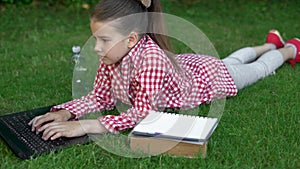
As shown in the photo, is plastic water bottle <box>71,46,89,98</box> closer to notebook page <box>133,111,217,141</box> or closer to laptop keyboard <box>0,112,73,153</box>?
laptop keyboard <box>0,112,73,153</box>

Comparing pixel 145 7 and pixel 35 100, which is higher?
pixel 145 7

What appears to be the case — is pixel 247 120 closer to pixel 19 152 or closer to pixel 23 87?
pixel 19 152

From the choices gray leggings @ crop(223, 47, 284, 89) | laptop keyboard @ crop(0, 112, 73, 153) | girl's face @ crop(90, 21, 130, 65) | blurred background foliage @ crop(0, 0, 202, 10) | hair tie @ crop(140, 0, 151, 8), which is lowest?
laptop keyboard @ crop(0, 112, 73, 153)

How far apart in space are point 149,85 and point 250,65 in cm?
124

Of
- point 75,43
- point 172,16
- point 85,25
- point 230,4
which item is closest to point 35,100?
point 75,43

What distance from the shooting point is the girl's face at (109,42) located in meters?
2.55

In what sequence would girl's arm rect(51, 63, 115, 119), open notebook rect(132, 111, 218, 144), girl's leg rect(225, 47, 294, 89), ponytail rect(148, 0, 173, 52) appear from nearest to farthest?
open notebook rect(132, 111, 218, 144) < ponytail rect(148, 0, 173, 52) < girl's arm rect(51, 63, 115, 119) < girl's leg rect(225, 47, 294, 89)

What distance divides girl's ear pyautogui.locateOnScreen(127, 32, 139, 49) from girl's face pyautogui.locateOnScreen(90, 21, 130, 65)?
0.03 ft

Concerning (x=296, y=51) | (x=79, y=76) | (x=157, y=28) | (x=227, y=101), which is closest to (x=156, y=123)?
(x=157, y=28)

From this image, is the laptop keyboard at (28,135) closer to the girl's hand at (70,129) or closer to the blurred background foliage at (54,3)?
the girl's hand at (70,129)

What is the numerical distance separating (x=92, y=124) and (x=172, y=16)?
352 cm

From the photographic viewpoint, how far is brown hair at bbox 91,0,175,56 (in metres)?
2.54

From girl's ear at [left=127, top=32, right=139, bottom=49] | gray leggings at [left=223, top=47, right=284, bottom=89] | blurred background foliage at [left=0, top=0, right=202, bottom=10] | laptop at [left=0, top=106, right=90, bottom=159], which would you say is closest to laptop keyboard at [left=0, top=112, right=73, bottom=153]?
laptop at [left=0, top=106, right=90, bottom=159]

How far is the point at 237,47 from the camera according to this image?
14.6ft
